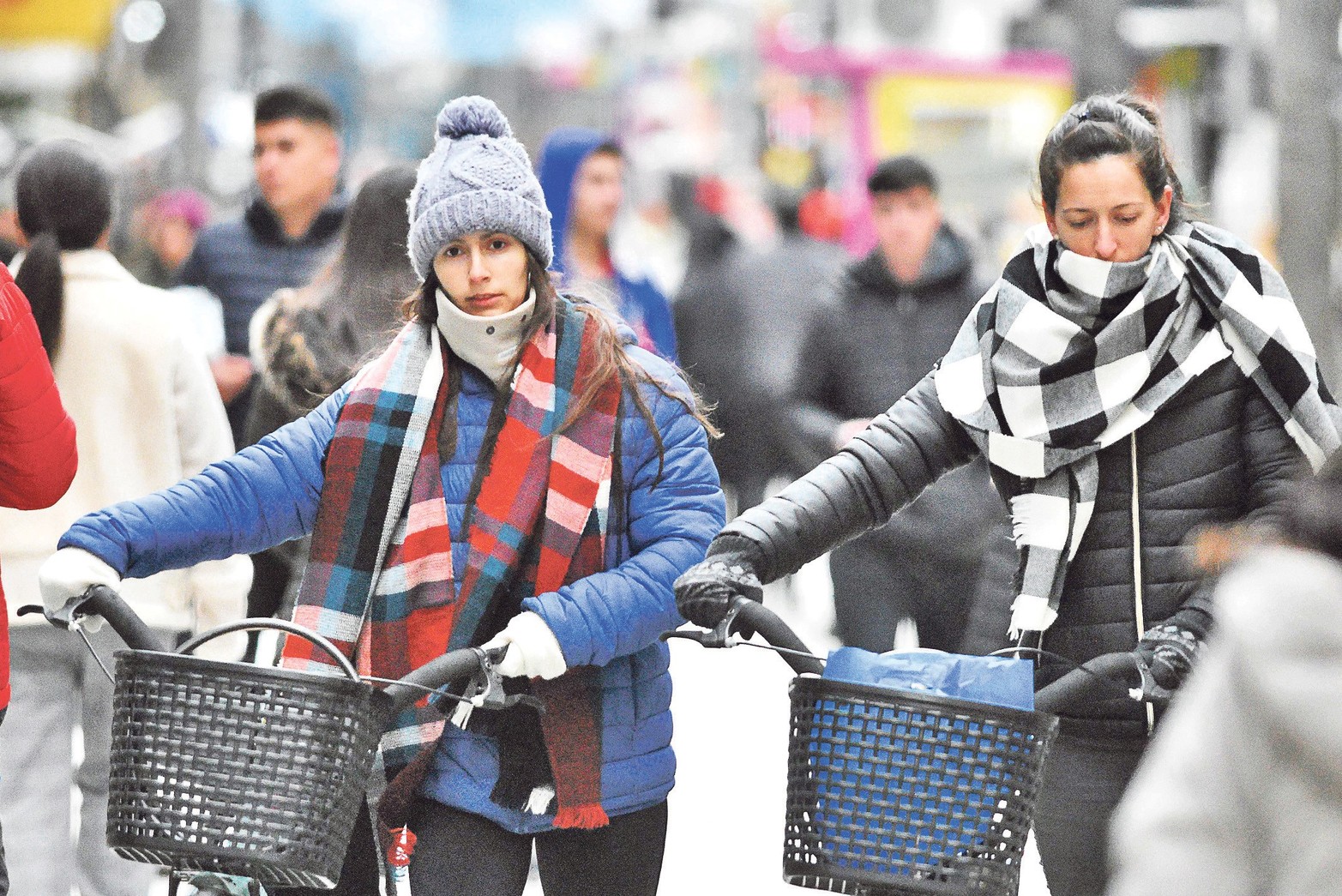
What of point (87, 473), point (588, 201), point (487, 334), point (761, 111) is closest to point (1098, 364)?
point (487, 334)

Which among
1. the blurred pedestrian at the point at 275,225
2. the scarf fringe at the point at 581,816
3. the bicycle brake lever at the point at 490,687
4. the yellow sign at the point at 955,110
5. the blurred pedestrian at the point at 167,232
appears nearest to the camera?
the bicycle brake lever at the point at 490,687

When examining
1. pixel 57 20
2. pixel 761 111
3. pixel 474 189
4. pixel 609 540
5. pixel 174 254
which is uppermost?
pixel 57 20

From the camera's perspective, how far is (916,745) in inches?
133

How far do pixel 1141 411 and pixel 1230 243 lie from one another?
0.38m

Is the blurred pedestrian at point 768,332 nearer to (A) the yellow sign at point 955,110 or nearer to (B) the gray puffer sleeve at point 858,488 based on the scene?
(B) the gray puffer sleeve at point 858,488

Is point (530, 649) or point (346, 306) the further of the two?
point (346, 306)

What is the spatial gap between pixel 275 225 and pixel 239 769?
415 centimetres

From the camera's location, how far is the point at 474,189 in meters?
4.15

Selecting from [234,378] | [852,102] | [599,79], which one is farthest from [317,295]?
[599,79]

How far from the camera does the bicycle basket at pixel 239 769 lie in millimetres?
3379

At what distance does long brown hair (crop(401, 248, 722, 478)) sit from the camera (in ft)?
13.5

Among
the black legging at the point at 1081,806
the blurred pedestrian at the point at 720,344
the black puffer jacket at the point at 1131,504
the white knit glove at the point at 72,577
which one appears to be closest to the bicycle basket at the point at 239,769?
the white knit glove at the point at 72,577

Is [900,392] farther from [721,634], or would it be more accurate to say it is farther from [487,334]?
[721,634]

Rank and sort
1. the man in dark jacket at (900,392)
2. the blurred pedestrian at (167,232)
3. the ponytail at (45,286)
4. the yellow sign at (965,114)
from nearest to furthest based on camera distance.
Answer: the ponytail at (45,286), the man in dark jacket at (900,392), the blurred pedestrian at (167,232), the yellow sign at (965,114)
